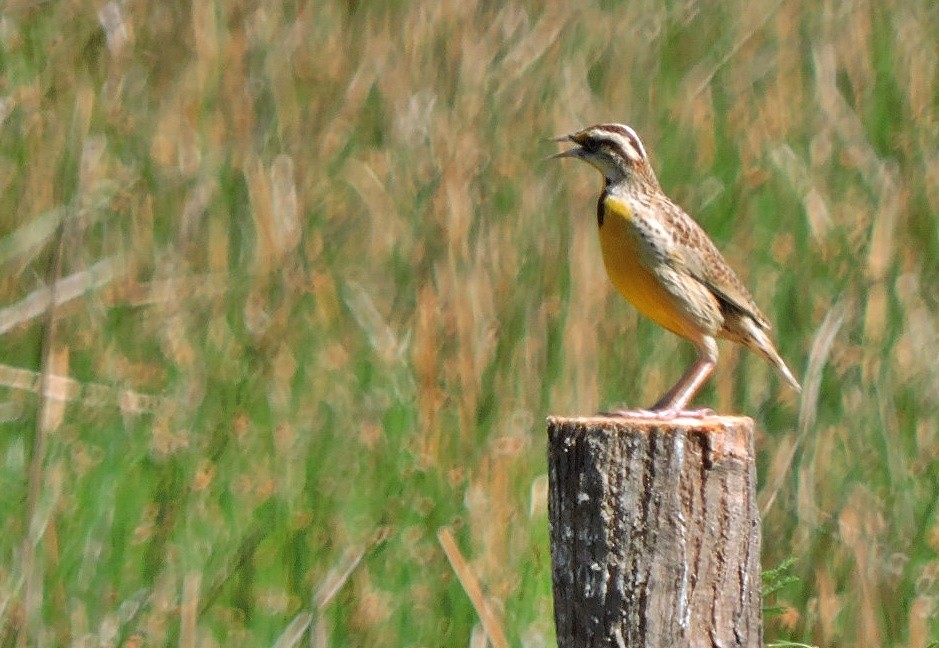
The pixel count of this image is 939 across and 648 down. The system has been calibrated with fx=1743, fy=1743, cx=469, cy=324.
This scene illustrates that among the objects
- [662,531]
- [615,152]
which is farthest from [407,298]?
[662,531]

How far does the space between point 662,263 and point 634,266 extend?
53 mm

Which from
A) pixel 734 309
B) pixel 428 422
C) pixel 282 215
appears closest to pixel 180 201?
pixel 282 215

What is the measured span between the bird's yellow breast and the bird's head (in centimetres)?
10

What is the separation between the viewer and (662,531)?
2414 millimetres

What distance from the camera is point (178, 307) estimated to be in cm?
435

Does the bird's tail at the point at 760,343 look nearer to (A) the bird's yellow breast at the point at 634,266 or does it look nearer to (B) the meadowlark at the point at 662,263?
(B) the meadowlark at the point at 662,263

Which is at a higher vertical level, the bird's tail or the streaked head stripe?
the streaked head stripe

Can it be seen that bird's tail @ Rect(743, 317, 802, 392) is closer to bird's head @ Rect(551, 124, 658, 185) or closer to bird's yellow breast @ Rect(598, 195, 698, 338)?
bird's yellow breast @ Rect(598, 195, 698, 338)

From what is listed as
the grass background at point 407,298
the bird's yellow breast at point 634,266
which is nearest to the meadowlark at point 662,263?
the bird's yellow breast at point 634,266

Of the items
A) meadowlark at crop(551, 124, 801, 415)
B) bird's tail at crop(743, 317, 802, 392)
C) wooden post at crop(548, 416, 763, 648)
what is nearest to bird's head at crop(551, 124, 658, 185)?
meadowlark at crop(551, 124, 801, 415)

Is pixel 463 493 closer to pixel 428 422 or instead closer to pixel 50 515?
pixel 428 422

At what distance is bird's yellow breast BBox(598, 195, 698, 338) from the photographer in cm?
330

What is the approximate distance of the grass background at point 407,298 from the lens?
3.75m

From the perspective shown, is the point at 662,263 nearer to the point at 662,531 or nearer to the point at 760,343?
the point at 760,343
